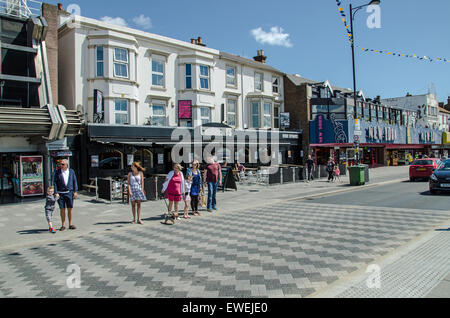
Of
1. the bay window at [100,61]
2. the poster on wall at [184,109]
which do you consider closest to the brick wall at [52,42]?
the bay window at [100,61]

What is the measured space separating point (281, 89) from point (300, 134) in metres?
4.39

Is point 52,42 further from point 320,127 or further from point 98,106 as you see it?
point 320,127

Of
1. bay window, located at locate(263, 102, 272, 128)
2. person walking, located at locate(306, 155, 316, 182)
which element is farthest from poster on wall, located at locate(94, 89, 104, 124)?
bay window, located at locate(263, 102, 272, 128)

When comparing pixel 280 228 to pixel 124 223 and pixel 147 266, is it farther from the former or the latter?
pixel 124 223

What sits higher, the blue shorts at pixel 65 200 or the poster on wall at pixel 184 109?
the poster on wall at pixel 184 109

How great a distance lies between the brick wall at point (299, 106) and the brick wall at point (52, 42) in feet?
63.0

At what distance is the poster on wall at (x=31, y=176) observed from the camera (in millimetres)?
14645

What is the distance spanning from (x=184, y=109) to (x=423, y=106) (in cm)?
4736

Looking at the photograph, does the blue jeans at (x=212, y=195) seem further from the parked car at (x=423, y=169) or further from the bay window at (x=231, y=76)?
the parked car at (x=423, y=169)

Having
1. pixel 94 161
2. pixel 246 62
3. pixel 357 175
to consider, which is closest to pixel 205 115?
pixel 246 62

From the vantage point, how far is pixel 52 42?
1695 cm

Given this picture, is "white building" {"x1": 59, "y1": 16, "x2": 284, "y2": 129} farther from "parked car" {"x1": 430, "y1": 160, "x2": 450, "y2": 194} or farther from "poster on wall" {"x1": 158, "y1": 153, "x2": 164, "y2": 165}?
"parked car" {"x1": 430, "y1": 160, "x2": 450, "y2": 194}

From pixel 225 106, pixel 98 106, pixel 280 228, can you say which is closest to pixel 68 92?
pixel 98 106

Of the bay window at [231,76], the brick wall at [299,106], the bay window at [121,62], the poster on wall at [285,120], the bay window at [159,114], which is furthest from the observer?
the brick wall at [299,106]
